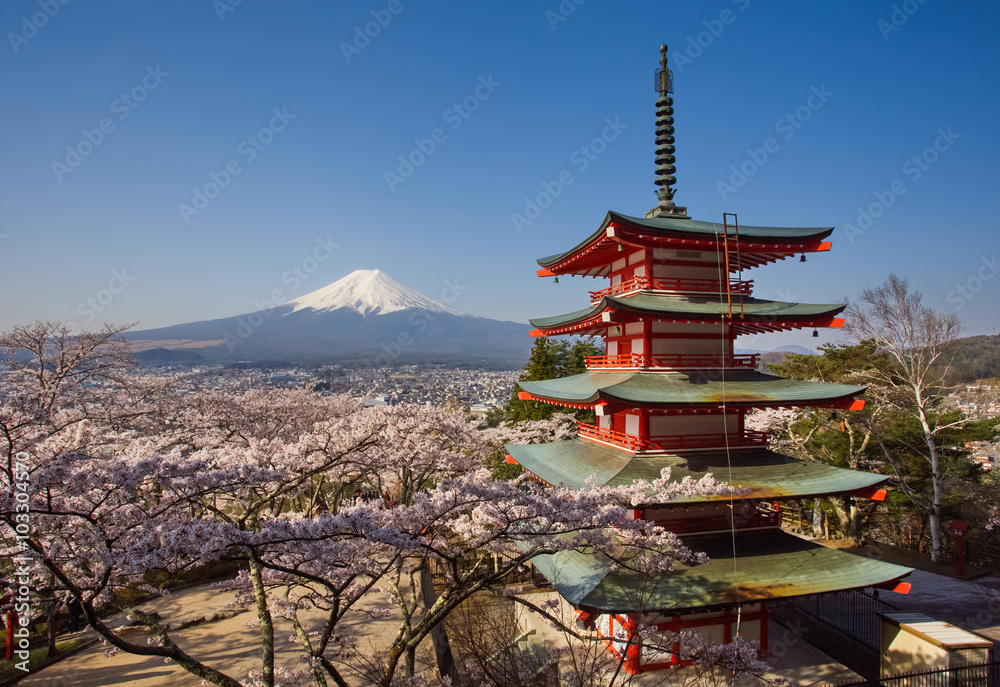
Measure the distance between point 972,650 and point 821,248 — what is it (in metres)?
7.88

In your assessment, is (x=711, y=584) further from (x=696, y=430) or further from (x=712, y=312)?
(x=712, y=312)

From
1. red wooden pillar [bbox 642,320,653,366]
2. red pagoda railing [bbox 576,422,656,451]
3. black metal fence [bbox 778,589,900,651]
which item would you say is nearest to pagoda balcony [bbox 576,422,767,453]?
red pagoda railing [bbox 576,422,656,451]

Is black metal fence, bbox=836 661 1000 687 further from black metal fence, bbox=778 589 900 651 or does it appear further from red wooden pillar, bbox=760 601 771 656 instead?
black metal fence, bbox=778 589 900 651

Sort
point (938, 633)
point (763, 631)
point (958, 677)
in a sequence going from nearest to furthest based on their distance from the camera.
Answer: point (958, 677), point (938, 633), point (763, 631)

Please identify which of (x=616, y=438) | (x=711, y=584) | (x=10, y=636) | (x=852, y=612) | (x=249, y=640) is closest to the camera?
(x=711, y=584)

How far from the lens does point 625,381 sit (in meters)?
10.3

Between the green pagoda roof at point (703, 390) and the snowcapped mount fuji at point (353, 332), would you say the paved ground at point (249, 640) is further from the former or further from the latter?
the snowcapped mount fuji at point (353, 332)

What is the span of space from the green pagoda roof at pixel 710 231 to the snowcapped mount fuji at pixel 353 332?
81.2 m

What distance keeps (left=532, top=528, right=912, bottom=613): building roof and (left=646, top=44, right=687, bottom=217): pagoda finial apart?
306 inches

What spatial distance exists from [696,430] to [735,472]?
1.11 meters

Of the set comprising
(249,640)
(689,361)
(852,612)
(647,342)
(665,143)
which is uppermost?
(665,143)

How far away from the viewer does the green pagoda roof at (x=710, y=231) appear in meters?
10.1

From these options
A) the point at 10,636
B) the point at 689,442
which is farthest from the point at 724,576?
the point at 10,636

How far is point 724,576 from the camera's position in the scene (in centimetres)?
889
